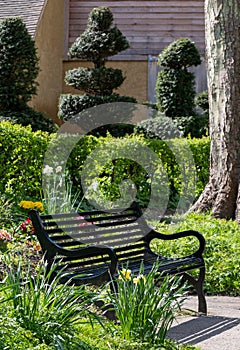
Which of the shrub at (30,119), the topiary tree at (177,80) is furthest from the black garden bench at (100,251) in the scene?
the topiary tree at (177,80)

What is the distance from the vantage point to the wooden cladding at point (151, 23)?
20.0 metres

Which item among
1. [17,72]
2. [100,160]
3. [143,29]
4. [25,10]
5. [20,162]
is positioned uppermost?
[25,10]

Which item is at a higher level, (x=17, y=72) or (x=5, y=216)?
(x=17, y=72)

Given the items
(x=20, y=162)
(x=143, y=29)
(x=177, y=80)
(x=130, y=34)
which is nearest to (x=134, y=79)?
(x=130, y=34)

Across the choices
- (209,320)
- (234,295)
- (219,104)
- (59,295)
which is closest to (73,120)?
(219,104)

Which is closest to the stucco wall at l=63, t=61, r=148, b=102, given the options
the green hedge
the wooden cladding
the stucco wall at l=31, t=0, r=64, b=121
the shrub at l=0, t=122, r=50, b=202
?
the wooden cladding

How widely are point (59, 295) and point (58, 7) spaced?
55.7ft

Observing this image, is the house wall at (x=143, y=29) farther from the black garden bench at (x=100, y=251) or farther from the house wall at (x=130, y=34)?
the black garden bench at (x=100, y=251)

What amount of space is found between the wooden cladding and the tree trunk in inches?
396

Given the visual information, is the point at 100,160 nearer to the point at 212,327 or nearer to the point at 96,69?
the point at 96,69

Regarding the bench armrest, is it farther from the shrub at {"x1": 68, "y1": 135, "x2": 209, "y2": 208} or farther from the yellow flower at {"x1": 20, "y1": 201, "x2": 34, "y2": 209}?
the shrub at {"x1": 68, "y1": 135, "x2": 209, "y2": 208}

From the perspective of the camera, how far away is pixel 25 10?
19062mm

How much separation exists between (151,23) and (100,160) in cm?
937

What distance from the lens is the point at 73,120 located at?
52.6 ft
